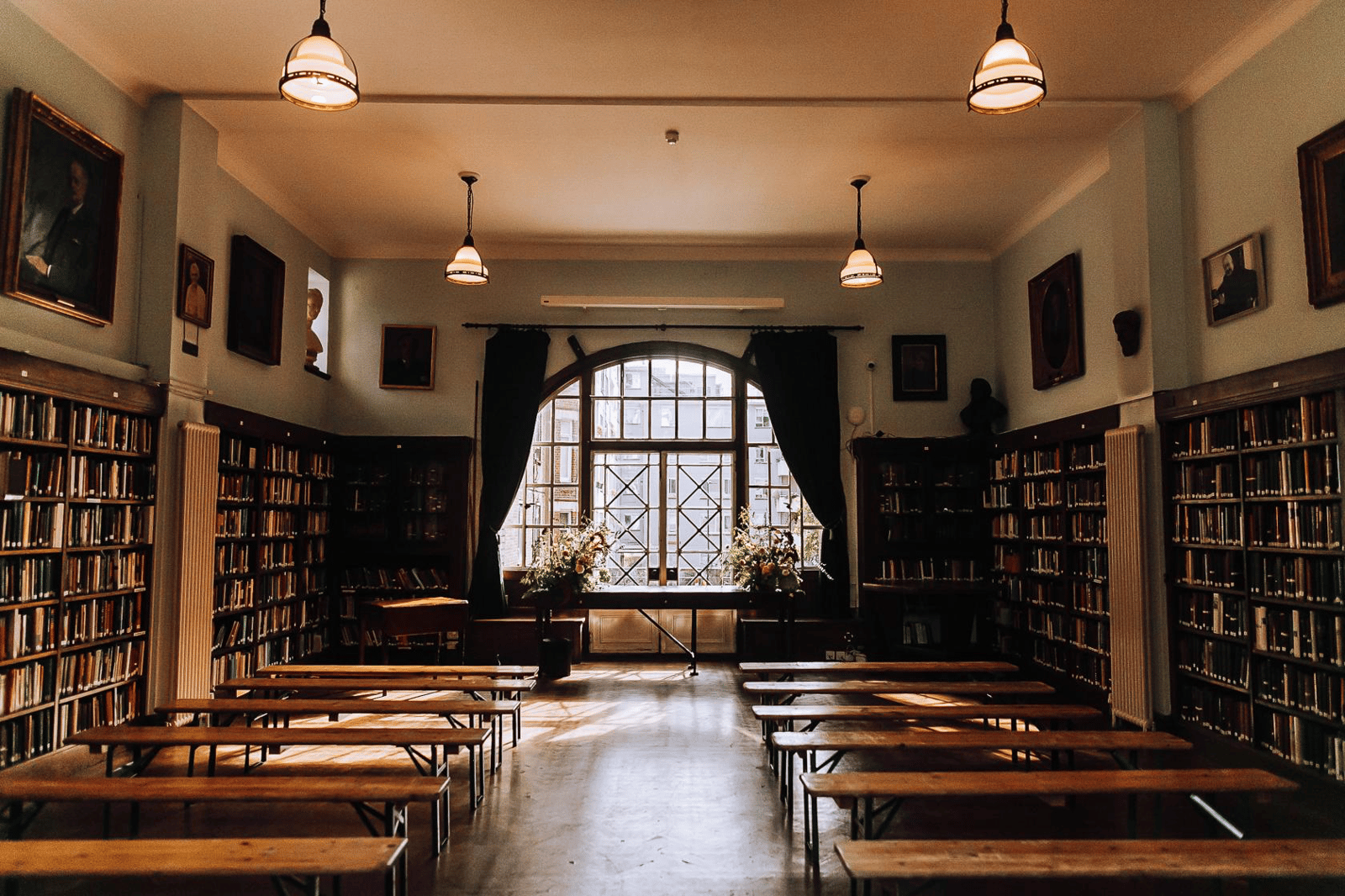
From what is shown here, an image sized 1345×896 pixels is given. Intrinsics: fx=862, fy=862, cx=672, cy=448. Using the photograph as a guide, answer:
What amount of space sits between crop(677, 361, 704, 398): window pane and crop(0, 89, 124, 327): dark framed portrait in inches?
228

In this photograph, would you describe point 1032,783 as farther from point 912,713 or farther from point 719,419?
point 719,419

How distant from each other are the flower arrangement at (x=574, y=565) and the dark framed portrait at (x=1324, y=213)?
20.0 ft

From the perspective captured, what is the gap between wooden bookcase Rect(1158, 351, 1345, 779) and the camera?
457cm

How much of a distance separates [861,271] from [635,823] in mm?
4924

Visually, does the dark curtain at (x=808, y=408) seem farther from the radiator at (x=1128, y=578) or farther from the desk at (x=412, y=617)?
the desk at (x=412, y=617)

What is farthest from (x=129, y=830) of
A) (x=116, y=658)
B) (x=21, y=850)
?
(x=116, y=658)

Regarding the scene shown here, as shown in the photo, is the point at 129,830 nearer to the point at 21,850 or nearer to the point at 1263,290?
the point at 21,850

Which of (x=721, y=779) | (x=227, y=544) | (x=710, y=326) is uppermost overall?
(x=710, y=326)

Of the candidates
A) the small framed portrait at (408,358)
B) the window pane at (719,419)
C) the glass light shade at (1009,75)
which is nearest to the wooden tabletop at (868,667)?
the glass light shade at (1009,75)

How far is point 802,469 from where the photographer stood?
31.7ft

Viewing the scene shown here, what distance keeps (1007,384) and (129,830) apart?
28.1 feet

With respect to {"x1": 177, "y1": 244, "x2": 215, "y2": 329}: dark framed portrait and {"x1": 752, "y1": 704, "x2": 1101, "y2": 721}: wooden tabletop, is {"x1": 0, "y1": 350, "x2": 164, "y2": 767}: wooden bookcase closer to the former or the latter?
{"x1": 177, "y1": 244, "x2": 215, "y2": 329}: dark framed portrait

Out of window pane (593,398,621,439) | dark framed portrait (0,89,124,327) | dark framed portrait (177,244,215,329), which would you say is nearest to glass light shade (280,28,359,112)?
dark framed portrait (0,89,124,327)

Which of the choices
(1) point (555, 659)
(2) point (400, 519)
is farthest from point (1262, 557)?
(2) point (400, 519)
